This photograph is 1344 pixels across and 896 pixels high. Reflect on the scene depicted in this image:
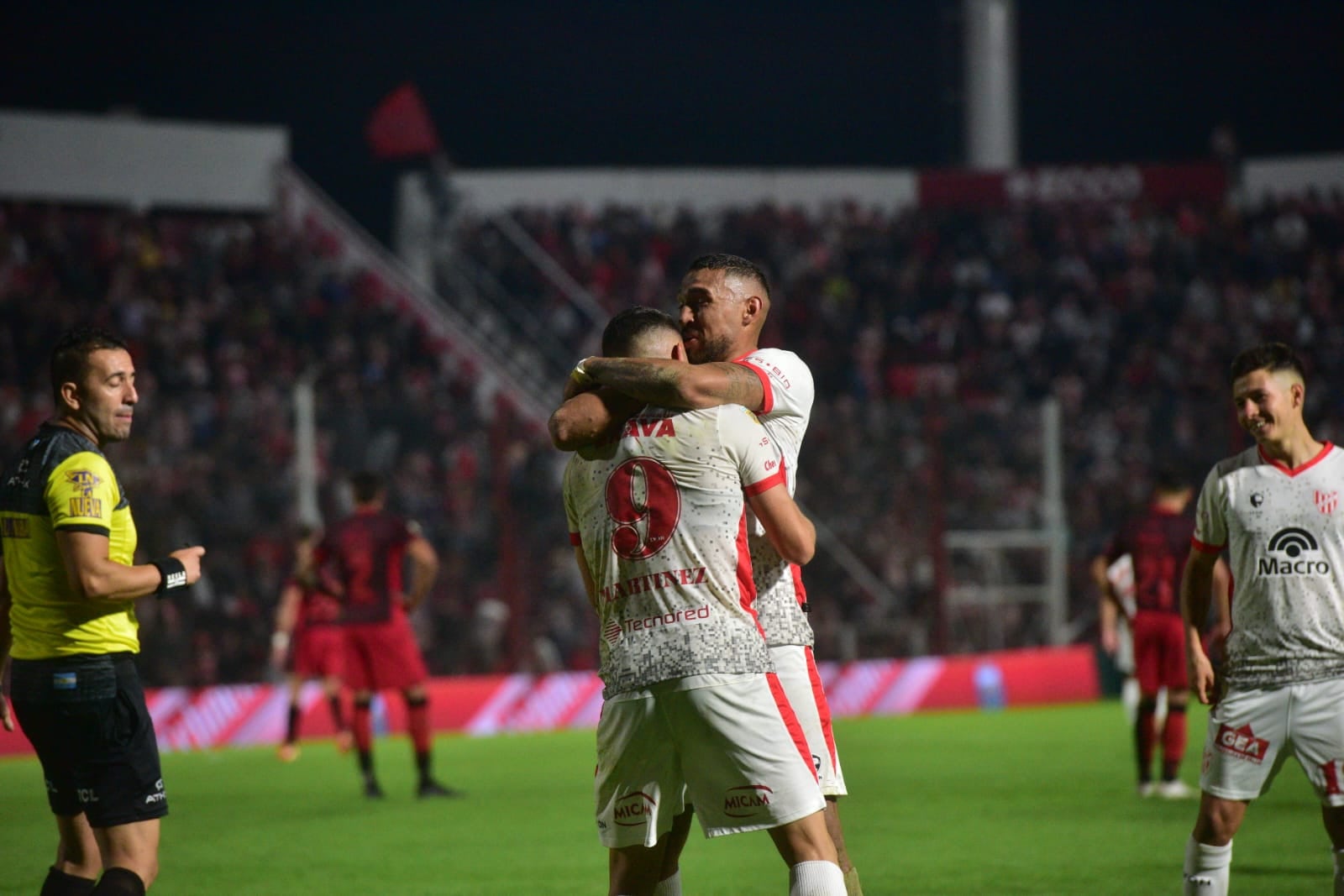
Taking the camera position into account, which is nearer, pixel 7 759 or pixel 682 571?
pixel 682 571

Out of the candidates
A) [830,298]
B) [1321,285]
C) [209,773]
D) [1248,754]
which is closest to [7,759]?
[209,773]

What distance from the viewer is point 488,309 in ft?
95.1

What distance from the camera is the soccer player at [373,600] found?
12.6 meters

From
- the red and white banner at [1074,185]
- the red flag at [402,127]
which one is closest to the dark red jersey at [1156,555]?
the red flag at [402,127]

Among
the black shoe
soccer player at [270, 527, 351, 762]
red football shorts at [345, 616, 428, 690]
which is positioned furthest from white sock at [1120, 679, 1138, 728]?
red football shorts at [345, 616, 428, 690]

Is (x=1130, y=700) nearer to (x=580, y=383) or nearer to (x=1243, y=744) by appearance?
(x=1243, y=744)

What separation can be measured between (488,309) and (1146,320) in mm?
11377

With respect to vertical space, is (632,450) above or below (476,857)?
above

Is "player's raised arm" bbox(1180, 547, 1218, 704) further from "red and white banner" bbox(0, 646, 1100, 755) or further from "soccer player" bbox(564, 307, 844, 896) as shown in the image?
"red and white banner" bbox(0, 646, 1100, 755)

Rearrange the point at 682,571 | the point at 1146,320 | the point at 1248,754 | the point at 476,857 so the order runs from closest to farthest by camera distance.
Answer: the point at 682,571 < the point at 1248,754 < the point at 476,857 < the point at 1146,320

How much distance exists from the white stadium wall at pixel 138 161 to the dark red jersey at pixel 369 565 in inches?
651

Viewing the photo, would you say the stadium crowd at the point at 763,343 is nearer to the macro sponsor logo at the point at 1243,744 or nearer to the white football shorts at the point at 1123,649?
the white football shorts at the point at 1123,649

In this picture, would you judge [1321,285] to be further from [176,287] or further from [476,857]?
[476,857]

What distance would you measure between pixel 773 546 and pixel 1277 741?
2.17 m
